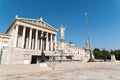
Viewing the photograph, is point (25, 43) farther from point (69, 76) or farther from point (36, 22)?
point (69, 76)

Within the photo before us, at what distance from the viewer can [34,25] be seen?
33.2 meters

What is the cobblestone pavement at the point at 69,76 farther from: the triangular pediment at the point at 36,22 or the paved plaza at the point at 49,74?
the triangular pediment at the point at 36,22

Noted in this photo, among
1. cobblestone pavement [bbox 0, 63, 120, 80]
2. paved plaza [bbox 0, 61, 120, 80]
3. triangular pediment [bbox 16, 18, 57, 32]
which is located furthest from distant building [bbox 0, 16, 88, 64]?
cobblestone pavement [bbox 0, 63, 120, 80]

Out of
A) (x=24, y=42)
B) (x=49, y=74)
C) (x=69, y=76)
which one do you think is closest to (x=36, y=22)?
(x=24, y=42)

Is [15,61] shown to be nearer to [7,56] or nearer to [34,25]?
[7,56]

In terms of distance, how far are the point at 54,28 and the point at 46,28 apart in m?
4.00

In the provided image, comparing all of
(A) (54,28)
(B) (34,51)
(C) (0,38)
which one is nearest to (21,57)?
(B) (34,51)

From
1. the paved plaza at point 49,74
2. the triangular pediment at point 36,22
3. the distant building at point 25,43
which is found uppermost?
the triangular pediment at point 36,22

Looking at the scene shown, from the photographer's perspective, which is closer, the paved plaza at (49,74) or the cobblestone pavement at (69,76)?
the cobblestone pavement at (69,76)

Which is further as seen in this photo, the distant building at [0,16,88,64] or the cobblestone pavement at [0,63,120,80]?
the distant building at [0,16,88,64]

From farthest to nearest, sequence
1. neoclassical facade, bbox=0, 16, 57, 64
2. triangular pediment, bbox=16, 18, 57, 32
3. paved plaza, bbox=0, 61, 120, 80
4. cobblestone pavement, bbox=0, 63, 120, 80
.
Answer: triangular pediment, bbox=16, 18, 57, 32
neoclassical facade, bbox=0, 16, 57, 64
paved plaza, bbox=0, 61, 120, 80
cobblestone pavement, bbox=0, 63, 120, 80

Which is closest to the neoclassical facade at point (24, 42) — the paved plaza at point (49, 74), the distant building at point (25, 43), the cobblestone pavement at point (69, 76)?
the distant building at point (25, 43)

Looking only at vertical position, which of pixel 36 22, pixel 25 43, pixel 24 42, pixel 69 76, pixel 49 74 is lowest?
pixel 49 74

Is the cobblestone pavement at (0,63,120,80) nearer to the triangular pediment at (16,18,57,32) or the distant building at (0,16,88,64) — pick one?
the distant building at (0,16,88,64)
